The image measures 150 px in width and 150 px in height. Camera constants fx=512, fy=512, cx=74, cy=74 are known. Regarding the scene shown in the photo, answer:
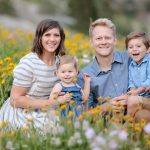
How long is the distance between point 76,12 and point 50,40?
14398 millimetres

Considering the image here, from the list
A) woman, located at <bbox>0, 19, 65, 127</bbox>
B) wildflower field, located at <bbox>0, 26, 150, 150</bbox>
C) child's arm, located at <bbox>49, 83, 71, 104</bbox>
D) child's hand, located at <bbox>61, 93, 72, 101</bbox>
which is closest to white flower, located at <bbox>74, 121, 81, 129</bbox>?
wildflower field, located at <bbox>0, 26, 150, 150</bbox>

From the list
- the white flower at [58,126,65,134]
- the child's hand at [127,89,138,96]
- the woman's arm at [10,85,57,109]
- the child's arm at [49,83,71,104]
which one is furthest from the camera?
the woman's arm at [10,85,57,109]

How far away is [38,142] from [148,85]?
1.46 m

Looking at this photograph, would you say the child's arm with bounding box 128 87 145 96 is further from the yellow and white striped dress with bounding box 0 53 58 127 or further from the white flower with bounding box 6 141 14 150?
the white flower with bounding box 6 141 14 150

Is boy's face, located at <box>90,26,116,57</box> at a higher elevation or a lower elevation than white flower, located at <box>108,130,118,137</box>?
higher

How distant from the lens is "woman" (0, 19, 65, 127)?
4836 mm

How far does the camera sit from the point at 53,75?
501 centimetres

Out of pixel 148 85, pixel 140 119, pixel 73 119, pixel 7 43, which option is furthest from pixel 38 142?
pixel 7 43

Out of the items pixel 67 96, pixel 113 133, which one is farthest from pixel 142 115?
pixel 113 133

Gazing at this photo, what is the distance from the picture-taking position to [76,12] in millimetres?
19156

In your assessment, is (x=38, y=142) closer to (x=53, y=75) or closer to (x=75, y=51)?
(x=53, y=75)

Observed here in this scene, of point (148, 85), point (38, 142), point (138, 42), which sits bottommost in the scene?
point (38, 142)

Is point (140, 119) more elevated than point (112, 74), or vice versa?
point (112, 74)

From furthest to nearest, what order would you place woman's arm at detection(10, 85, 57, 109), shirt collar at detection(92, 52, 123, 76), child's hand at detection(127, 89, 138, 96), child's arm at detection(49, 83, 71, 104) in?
1. shirt collar at detection(92, 52, 123, 76)
2. woman's arm at detection(10, 85, 57, 109)
3. child's hand at detection(127, 89, 138, 96)
4. child's arm at detection(49, 83, 71, 104)
